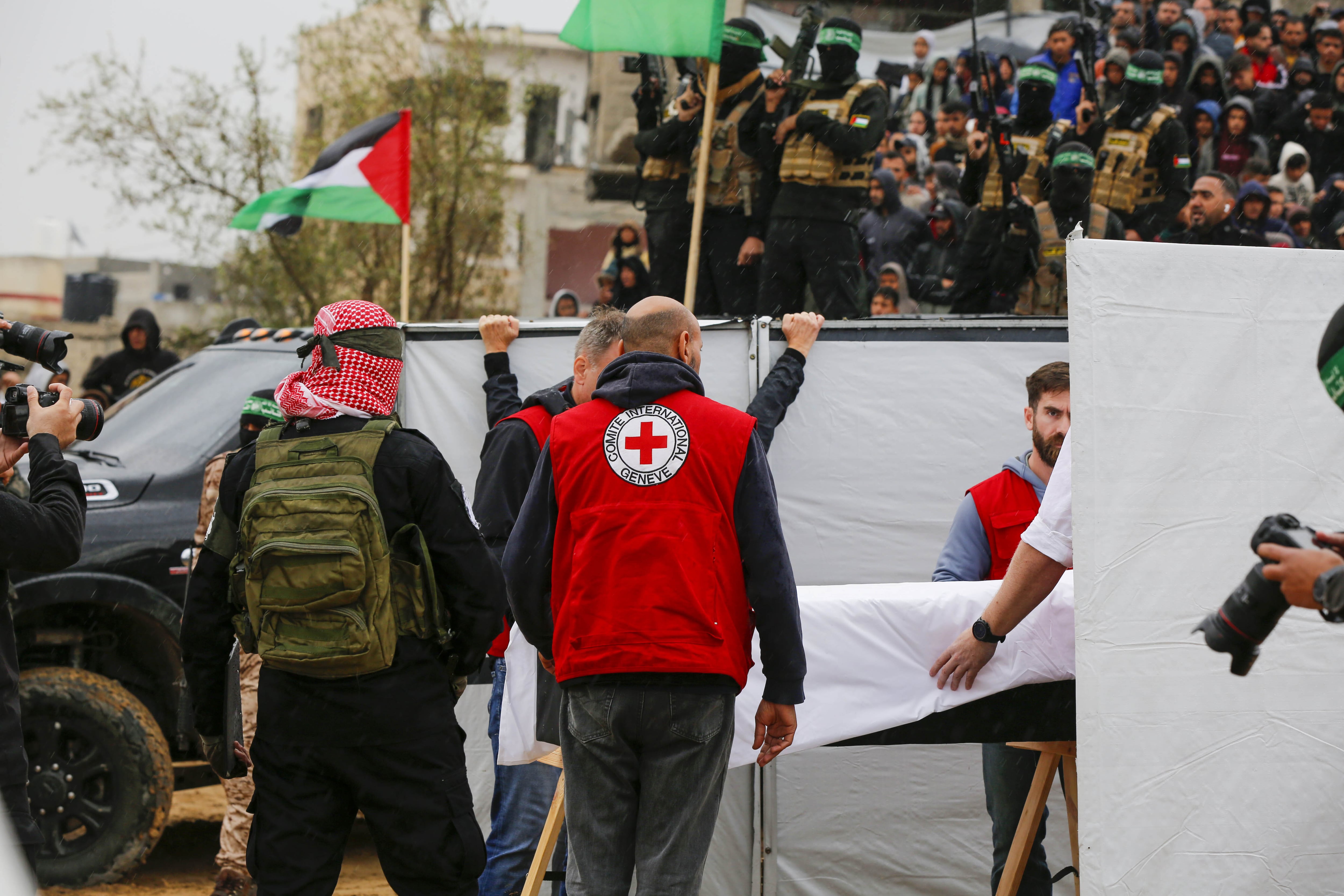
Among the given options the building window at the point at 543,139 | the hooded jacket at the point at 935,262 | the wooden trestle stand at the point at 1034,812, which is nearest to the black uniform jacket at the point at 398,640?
the wooden trestle stand at the point at 1034,812

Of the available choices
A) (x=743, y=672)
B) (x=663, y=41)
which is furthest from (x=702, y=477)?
(x=663, y=41)

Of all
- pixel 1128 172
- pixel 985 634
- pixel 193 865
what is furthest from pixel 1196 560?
pixel 1128 172

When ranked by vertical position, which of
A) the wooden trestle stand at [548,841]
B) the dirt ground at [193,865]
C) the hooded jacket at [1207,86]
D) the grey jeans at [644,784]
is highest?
the hooded jacket at [1207,86]

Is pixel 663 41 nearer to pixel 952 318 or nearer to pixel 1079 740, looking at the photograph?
pixel 952 318

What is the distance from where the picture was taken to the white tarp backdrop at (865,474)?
505cm

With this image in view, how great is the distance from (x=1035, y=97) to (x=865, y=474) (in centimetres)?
455

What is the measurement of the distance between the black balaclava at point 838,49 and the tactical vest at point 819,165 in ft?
0.85

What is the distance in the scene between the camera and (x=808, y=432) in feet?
16.9

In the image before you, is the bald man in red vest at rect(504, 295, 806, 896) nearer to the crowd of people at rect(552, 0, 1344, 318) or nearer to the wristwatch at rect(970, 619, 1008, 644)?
the wristwatch at rect(970, 619, 1008, 644)

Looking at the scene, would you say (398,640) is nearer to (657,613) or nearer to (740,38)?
(657,613)

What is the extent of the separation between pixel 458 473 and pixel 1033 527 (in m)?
2.52

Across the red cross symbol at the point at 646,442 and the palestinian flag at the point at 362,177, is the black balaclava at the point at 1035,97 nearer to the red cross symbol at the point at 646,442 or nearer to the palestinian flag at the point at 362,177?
the palestinian flag at the point at 362,177

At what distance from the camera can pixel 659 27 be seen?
6609 mm

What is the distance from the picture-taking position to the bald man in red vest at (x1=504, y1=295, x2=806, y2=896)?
126 inches
